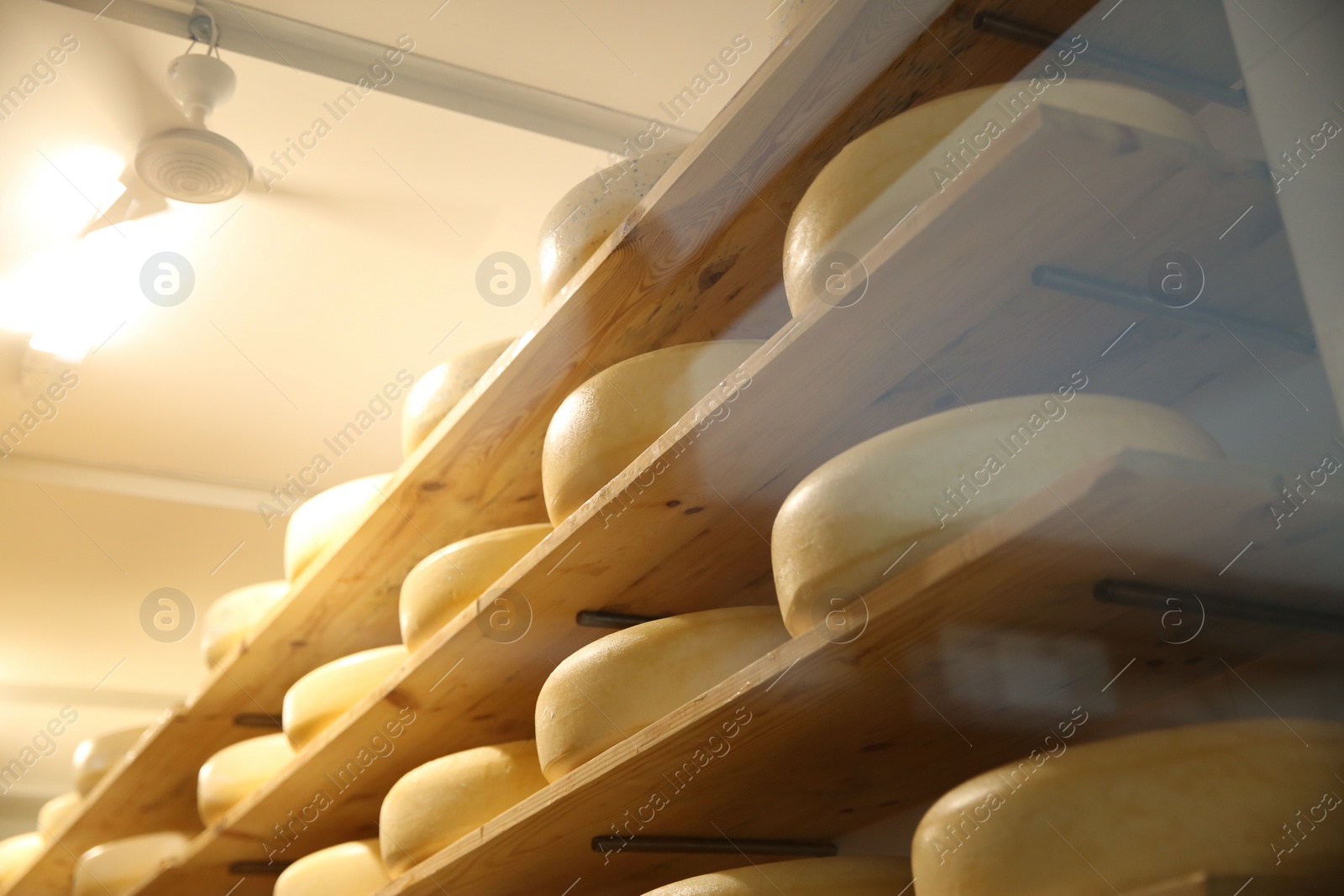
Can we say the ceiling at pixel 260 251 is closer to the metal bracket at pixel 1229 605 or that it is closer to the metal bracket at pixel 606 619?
the metal bracket at pixel 606 619

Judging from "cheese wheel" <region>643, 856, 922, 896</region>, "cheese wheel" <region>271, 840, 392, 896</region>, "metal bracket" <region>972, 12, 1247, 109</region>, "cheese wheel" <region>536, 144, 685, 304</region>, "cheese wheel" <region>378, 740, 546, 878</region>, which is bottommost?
"cheese wheel" <region>643, 856, 922, 896</region>

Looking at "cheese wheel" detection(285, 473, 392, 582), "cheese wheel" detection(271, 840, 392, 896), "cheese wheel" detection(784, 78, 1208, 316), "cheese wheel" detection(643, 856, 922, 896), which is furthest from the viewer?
"cheese wheel" detection(285, 473, 392, 582)

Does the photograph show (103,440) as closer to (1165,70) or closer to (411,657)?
(411,657)

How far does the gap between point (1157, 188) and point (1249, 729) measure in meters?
0.38

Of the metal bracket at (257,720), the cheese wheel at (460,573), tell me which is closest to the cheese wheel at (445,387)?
the cheese wheel at (460,573)

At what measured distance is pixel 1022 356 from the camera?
1.02 m

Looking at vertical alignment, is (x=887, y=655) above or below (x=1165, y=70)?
below

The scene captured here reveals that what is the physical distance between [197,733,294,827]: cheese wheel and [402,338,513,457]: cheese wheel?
83cm

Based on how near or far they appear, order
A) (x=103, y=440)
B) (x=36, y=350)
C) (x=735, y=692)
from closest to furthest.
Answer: (x=735, y=692)
(x=36, y=350)
(x=103, y=440)

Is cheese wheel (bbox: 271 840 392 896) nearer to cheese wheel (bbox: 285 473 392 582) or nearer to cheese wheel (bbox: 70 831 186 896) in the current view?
cheese wheel (bbox: 285 473 392 582)

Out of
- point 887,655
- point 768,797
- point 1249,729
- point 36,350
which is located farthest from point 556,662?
point 36,350

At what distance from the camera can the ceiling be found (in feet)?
6.53

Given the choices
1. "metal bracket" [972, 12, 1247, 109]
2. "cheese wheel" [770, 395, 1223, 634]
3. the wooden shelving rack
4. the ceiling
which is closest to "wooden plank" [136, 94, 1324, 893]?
the wooden shelving rack

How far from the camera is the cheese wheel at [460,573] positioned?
158cm
